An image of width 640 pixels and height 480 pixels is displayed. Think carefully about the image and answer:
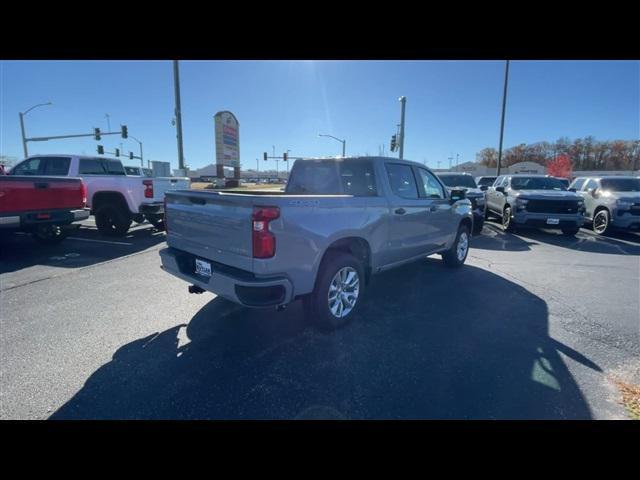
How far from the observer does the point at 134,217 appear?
28.3 feet

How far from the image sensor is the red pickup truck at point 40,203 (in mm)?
6172

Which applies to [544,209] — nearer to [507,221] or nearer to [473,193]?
[507,221]

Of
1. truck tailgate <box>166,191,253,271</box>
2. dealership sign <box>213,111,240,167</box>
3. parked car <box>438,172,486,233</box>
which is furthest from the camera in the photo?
dealership sign <box>213,111,240,167</box>

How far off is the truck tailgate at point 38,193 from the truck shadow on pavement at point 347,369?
17.8ft

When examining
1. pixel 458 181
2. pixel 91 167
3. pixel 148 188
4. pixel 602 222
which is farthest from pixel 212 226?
pixel 602 222

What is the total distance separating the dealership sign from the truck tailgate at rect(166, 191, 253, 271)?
639 inches

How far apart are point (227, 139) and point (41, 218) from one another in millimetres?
13768

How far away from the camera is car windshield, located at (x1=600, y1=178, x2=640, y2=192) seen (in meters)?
10.4

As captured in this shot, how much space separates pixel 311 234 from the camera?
302 cm

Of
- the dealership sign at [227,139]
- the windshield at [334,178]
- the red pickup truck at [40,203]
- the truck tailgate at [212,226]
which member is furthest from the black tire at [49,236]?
the dealership sign at [227,139]

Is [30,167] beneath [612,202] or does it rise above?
above

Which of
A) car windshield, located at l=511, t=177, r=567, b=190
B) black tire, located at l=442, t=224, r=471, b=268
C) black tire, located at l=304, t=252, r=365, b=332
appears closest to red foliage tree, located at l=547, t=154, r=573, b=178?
car windshield, located at l=511, t=177, r=567, b=190

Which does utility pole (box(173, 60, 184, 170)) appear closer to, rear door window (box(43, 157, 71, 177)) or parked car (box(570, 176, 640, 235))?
rear door window (box(43, 157, 71, 177))
